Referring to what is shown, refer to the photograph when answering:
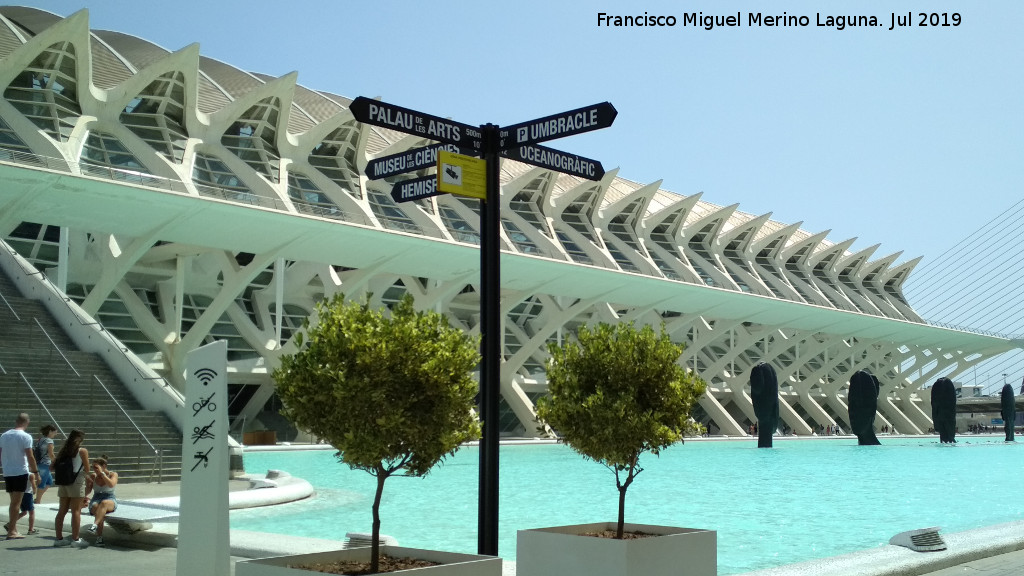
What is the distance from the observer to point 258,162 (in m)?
35.2

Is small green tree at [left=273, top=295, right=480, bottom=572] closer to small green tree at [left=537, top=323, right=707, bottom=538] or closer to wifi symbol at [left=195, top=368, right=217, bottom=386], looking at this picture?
wifi symbol at [left=195, top=368, right=217, bottom=386]

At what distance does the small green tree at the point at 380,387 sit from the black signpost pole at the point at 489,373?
49 centimetres

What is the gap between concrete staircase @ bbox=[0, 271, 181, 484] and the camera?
52.8ft

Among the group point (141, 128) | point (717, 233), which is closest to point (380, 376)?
point (141, 128)

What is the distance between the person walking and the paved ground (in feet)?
0.85

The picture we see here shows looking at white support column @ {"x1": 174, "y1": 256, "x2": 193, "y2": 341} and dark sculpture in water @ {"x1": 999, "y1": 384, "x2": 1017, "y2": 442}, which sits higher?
white support column @ {"x1": 174, "y1": 256, "x2": 193, "y2": 341}

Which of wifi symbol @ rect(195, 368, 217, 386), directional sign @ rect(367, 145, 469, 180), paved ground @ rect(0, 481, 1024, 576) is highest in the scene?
directional sign @ rect(367, 145, 469, 180)

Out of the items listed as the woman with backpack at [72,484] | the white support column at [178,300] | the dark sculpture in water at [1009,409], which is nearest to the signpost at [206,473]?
the woman with backpack at [72,484]

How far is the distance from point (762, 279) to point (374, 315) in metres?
55.8

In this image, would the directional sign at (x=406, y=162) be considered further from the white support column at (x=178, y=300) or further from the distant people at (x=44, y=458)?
the white support column at (x=178, y=300)

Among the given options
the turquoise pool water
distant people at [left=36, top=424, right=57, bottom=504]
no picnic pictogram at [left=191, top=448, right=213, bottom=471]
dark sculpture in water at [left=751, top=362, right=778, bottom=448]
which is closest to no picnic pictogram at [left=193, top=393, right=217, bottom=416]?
no picnic pictogram at [left=191, top=448, right=213, bottom=471]

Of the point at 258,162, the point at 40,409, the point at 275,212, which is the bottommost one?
the point at 40,409

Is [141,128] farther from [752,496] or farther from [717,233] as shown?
[717,233]

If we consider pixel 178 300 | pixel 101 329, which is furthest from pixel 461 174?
pixel 178 300
